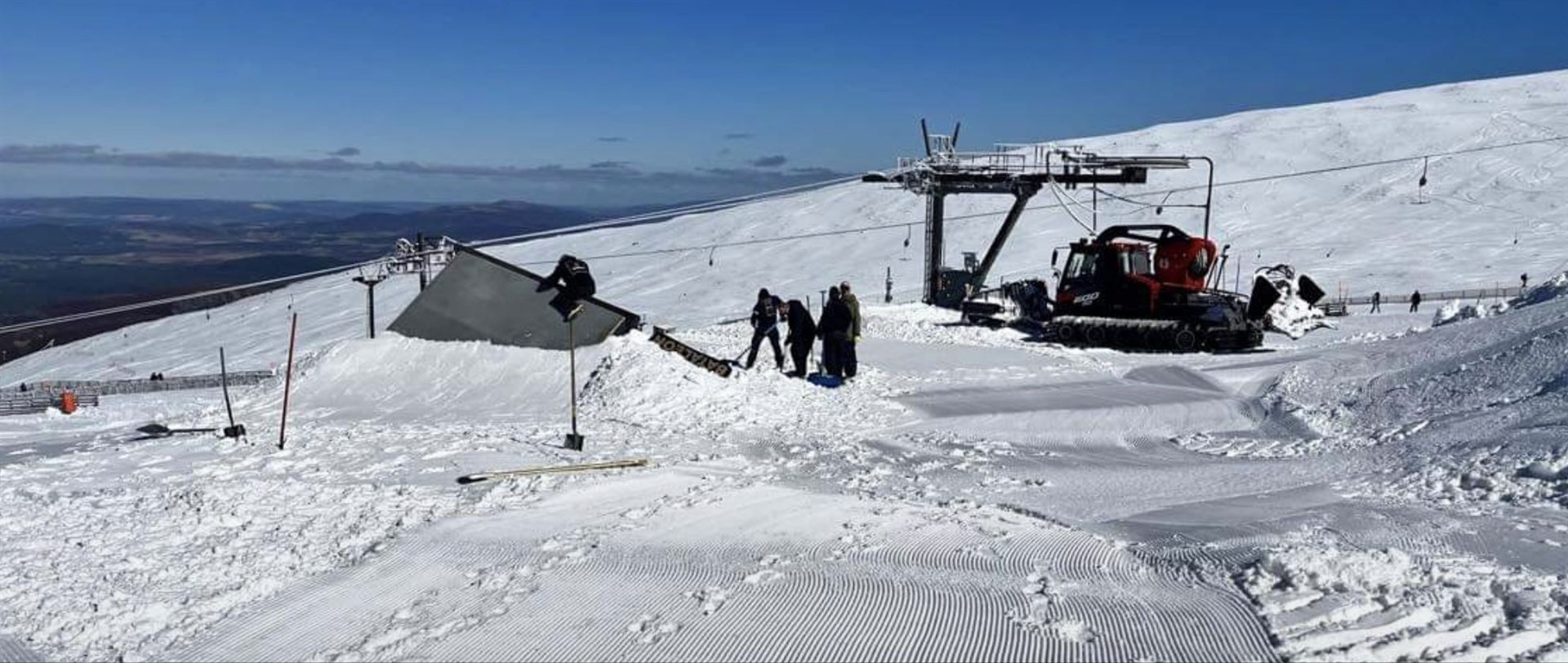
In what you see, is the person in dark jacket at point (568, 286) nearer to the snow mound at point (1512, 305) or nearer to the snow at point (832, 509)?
the snow at point (832, 509)

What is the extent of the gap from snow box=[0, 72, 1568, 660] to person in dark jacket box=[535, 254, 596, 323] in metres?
0.76

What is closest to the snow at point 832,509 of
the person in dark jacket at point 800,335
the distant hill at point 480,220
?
the person in dark jacket at point 800,335

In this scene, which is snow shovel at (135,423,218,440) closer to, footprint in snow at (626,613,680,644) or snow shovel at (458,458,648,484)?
snow shovel at (458,458,648,484)

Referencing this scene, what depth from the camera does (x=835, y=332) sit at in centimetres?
1463

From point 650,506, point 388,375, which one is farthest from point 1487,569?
point 388,375

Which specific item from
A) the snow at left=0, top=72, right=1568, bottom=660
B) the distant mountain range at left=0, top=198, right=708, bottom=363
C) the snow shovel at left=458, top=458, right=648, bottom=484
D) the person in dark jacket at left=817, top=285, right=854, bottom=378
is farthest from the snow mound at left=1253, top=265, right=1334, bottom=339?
the distant mountain range at left=0, top=198, right=708, bottom=363

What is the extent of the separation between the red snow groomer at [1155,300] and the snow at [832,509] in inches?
37.2

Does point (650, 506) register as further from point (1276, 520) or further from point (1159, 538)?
point (1276, 520)

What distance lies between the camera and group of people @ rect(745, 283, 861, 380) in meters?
14.6

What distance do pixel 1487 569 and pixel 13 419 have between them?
15492mm

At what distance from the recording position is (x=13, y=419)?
13727mm

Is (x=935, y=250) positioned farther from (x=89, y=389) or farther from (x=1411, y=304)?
(x=89, y=389)

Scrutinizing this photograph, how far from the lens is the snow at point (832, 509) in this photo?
5.44 metres

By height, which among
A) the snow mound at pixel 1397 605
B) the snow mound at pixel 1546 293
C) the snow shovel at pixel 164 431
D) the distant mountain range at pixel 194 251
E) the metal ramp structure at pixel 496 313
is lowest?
the distant mountain range at pixel 194 251
